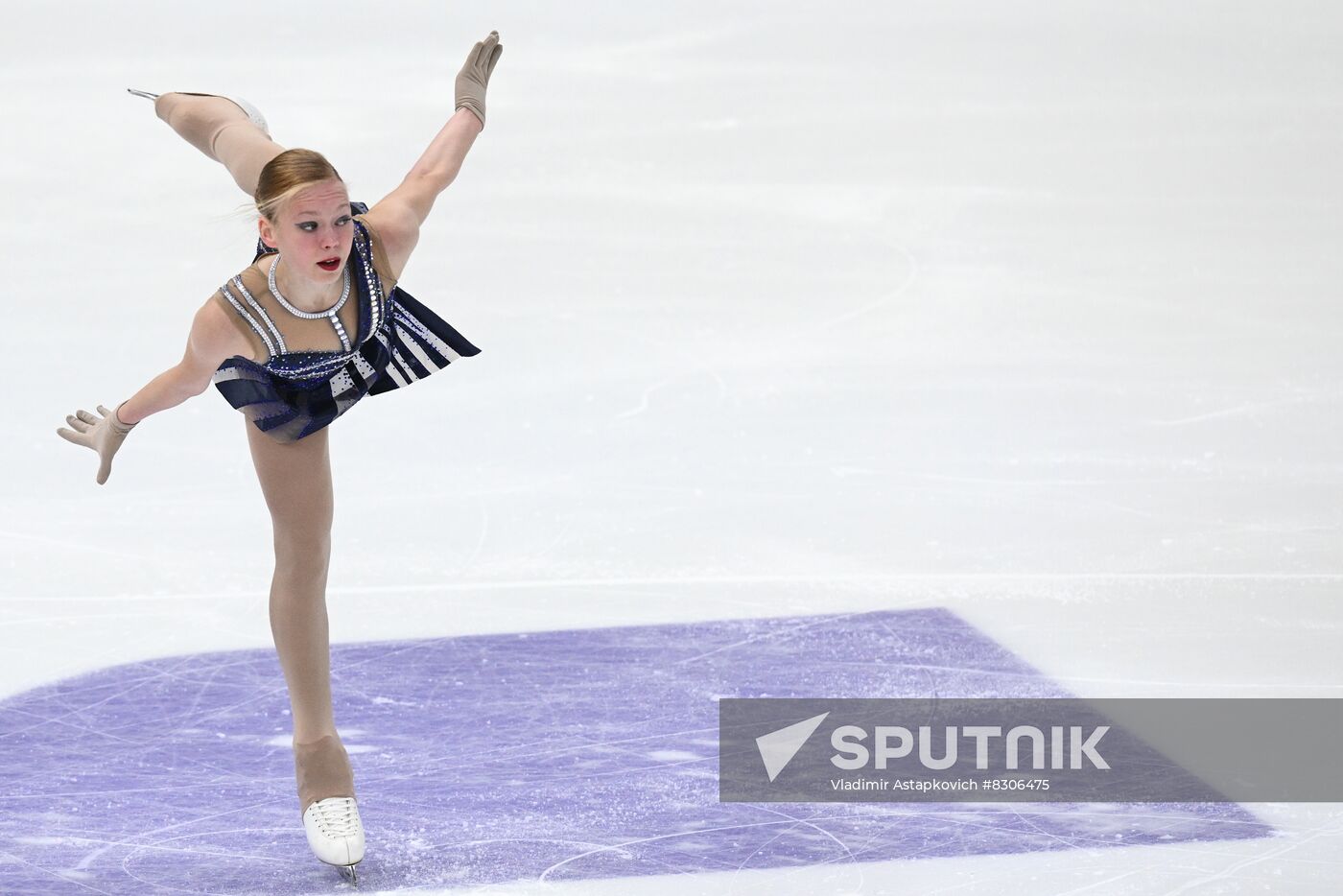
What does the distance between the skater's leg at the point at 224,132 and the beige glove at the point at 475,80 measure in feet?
1.42

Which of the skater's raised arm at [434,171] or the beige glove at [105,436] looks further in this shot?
the skater's raised arm at [434,171]

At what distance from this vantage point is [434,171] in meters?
3.95

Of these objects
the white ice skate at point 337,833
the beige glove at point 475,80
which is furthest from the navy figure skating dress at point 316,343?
the white ice skate at point 337,833

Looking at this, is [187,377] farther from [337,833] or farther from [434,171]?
[337,833]

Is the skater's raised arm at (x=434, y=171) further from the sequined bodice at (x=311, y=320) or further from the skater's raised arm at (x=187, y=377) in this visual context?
the skater's raised arm at (x=187, y=377)

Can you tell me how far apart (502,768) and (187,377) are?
1304mm

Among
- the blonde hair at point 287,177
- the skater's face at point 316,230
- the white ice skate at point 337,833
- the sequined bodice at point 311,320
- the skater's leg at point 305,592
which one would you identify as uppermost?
the blonde hair at point 287,177

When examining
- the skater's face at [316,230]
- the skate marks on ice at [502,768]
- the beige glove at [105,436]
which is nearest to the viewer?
the skater's face at [316,230]

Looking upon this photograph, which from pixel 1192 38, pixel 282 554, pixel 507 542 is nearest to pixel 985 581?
pixel 507 542

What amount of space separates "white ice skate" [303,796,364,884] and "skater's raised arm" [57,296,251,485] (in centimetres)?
82

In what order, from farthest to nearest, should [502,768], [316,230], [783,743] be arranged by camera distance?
[783,743] < [502,768] < [316,230]

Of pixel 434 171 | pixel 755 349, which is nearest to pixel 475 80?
pixel 434 171

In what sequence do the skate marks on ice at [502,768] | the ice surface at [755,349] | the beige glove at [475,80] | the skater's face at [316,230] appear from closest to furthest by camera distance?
the skater's face at [316,230] < the skate marks on ice at [502,768] < the beige glove at [475,80] < the ice surface at [755,349]

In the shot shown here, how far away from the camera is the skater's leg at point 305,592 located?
12.4ft
